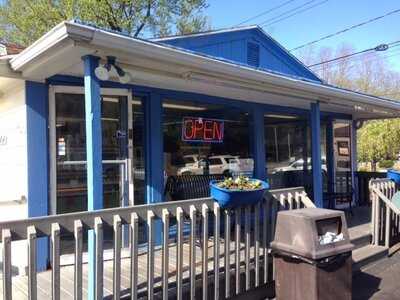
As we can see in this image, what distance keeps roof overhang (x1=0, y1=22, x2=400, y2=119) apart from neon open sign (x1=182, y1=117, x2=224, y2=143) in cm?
49

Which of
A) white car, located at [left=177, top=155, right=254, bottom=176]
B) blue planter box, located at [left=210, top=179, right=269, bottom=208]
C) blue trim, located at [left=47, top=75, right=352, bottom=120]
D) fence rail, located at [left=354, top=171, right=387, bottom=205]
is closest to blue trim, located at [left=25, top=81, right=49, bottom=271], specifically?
blue trim, located at [left=47, top=75, right=352, bottom=120]

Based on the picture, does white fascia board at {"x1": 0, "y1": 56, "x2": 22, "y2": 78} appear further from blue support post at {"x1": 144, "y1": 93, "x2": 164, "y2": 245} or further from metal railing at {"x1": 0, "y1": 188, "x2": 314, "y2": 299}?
metal railing at {"x1": 0, "y1": 188, "x2": 314, "y2": 299}

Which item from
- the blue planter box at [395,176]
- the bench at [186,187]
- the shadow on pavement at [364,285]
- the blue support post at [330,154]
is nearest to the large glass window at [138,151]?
the bench at [186,187]

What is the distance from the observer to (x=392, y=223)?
6793mm

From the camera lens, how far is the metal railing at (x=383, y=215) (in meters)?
6.47

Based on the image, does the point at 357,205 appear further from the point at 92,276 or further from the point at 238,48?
the point at 92,276

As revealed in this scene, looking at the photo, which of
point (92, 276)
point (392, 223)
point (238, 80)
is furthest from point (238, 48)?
point (92, 276)

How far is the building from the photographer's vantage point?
155 inches

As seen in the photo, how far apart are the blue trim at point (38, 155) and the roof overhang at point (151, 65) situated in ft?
0.67

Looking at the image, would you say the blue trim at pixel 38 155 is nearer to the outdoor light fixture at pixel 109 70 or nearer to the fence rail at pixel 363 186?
the outdoor light fixture at pixel 109 70

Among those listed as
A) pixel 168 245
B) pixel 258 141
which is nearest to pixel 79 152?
pixel 168 245

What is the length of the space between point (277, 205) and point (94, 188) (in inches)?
82.4

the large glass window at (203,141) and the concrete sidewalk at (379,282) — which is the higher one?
the large glass window at (203,141)

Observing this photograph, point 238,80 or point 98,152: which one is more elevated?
point 238,80
